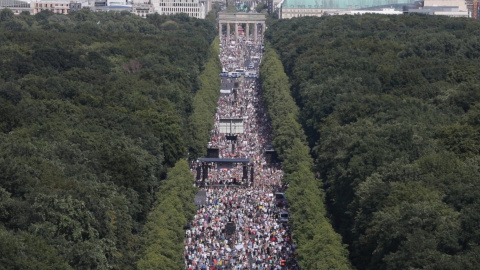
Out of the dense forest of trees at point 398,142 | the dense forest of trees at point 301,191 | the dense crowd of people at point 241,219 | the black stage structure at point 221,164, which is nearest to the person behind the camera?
the dense forest of trees at point 398,142

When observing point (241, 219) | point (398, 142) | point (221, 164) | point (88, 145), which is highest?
point (398, 142)

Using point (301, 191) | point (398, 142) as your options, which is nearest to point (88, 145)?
point (301, 191)

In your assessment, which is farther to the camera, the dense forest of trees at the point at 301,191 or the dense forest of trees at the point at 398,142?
the dense forest of trees at the point at 301,191

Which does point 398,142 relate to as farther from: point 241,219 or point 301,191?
point 241,219

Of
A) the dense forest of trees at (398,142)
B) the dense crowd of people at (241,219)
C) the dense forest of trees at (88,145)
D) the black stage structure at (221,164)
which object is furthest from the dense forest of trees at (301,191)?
the dense forest of trees at (88,145)

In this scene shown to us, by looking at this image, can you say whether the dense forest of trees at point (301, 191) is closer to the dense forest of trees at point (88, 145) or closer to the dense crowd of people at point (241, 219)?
the dense crowd of people at point (241, 219)

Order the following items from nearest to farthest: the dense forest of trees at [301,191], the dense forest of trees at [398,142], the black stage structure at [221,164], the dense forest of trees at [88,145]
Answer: the dense forest of trees at [88,145] < the dense forest of trees at [398,142] < the dense forest of trees at [301,191] < the black stage structure at [221,164]

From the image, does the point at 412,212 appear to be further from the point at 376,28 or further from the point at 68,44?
the point at 376,28

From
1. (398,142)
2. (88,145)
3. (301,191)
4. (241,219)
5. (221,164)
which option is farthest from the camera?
(221,164)

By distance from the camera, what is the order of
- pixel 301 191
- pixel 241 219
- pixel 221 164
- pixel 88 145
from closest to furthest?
1. pixel 88 145
2. pixel 301 191
3. pixel 241 219
4. pixel 221 164
